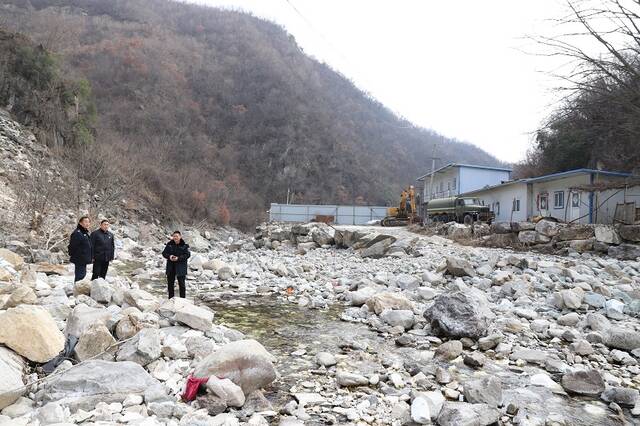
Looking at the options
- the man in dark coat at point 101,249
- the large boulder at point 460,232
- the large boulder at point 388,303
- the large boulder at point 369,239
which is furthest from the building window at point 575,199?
the man in dark coat at point 101,249

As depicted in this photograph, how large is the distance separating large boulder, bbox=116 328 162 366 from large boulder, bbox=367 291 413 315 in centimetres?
455

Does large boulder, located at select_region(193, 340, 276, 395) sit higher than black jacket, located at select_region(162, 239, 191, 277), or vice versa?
black jacket, located at select_region(162, 239, 191, 277)

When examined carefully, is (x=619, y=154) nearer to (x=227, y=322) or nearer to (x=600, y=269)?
(x=600, y=269)

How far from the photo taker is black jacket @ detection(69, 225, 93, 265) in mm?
8312

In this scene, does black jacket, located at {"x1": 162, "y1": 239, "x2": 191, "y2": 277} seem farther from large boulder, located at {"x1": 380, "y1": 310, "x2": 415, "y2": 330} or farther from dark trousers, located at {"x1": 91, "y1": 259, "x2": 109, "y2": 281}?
large boulder, located at {"x1": 380, "y1": 310, "x2": 415, "y2": 330}

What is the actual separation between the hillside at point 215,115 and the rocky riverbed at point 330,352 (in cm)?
2167

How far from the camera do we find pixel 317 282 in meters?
12.7

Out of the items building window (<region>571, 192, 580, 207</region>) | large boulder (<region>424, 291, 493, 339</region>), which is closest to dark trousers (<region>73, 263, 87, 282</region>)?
large boulder (<region>424, 291, 493, 339</region>)

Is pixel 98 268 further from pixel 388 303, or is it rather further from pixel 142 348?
pixel 388 303

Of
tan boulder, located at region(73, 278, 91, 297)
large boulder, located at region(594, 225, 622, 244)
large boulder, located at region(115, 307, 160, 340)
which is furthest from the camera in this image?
large boulder, located at region(594, 225, 622, 244)

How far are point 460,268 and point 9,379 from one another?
413 inches

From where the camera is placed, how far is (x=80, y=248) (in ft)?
27.4

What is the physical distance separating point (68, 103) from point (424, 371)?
26.5m

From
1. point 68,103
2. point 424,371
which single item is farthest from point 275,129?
point 424,371
